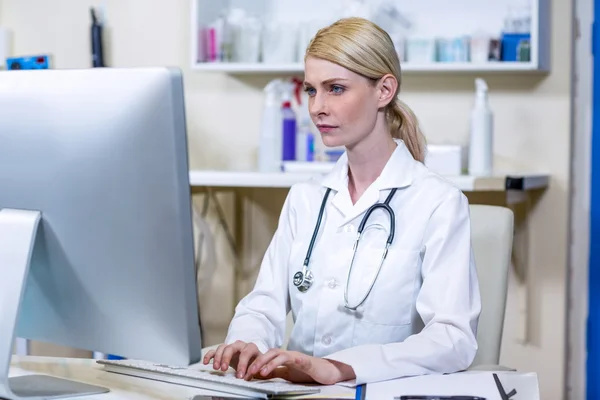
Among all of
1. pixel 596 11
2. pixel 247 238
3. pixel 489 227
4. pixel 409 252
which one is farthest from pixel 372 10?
pixel 409 252

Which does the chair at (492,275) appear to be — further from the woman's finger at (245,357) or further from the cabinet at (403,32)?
the cabinet at (403,32)

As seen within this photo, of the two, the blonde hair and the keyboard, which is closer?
the keyboard

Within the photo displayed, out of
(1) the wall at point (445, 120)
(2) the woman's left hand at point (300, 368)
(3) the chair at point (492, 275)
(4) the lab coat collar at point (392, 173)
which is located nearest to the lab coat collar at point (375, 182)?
(4) the lab coat collar at point (392, 173)

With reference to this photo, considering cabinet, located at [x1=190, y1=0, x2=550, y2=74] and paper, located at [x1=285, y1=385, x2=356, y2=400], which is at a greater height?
cabinet, located at [x1=190, y1=0, x2=550, y2=74]

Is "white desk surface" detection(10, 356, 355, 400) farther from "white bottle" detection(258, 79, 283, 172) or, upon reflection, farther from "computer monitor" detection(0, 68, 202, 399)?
"white bottle" detection(258, 79, 283, 172)

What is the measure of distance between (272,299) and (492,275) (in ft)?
1.47

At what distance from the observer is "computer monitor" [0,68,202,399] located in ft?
3.03

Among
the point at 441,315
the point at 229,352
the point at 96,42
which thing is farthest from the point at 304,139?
the point at 229,352

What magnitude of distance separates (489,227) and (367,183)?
0.30 meters

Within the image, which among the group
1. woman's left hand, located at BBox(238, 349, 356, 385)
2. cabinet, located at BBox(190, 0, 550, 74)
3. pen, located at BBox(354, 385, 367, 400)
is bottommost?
pen, located at BBox(354, 385, 367, 400)

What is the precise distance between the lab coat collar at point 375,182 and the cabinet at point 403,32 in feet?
3.71

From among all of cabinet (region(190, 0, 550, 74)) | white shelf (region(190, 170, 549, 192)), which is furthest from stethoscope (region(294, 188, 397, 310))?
cabinet (region(190, 0, 550, 74))

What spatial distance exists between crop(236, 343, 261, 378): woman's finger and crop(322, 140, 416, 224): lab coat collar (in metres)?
0.35

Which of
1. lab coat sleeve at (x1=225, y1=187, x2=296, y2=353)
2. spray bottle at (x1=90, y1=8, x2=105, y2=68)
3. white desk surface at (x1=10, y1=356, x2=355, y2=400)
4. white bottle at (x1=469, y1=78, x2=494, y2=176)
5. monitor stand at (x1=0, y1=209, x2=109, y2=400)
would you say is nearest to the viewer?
monitor stand at (x1=0, y1=209, x2=109, y2=400)
